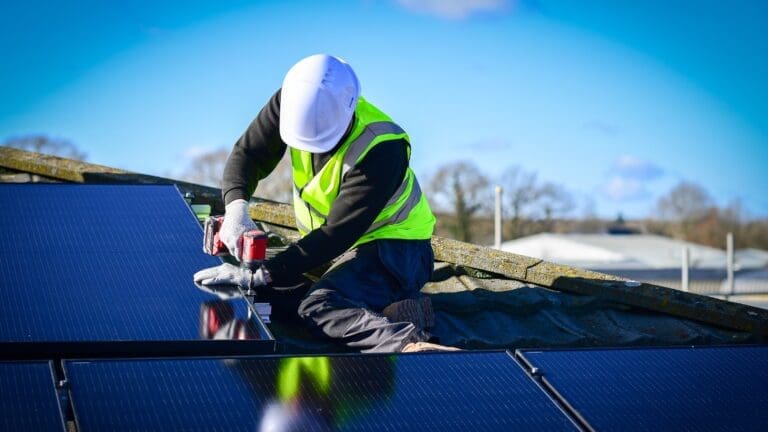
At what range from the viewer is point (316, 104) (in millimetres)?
6004

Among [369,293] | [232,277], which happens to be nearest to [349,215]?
[369,293]

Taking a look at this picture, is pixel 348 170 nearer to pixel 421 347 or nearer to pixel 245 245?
pixel 245 245

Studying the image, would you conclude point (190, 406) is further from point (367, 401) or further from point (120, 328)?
point (120, 328)

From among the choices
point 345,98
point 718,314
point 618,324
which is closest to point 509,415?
point 345,98

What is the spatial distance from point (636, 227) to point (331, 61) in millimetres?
97291

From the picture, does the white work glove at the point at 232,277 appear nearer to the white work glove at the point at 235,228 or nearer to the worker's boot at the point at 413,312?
the white work glove at the point at 235,228

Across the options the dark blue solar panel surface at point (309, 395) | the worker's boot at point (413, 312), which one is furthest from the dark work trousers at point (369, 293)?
the dark blue solar panel surface at point (309, 395)

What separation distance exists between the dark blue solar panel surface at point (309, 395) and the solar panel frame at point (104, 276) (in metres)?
0.49

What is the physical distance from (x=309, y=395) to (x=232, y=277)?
5.64ft

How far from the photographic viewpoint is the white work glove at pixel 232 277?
223 inches

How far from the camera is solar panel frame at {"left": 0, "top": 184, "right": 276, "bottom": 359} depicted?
4.68 m

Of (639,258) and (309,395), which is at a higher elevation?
(309,395)

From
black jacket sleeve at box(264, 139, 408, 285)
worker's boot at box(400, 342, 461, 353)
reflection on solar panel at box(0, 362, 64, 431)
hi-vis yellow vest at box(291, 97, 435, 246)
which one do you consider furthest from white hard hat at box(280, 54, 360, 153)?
reflection on solar panel at box(0, 362, 64, 431)

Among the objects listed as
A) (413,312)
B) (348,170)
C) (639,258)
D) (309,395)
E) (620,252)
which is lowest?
(639,258)
